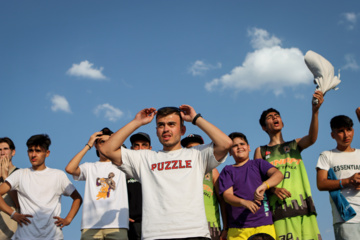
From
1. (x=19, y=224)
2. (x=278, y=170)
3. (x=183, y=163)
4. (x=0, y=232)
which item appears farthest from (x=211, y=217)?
(x=0, y=232)

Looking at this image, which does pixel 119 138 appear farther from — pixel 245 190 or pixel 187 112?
pixel 245 190

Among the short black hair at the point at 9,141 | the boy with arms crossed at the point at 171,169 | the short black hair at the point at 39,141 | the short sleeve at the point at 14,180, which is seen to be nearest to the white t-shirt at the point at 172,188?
the boy with arms crossed at the point at 171,169

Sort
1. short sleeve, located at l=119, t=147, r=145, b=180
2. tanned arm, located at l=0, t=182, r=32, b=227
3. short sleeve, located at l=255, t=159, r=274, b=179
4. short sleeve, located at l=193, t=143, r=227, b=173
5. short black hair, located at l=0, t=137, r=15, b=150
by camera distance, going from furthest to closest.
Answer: short black hair, located at l=0, t=137, r=15, b=150 → tanned arm, located at l=0, t=182, r=32, b=227 → short sleeve, located at l=255, t=159, r=274, b=179 → short sleeve, located at l=119, t=147, r=145, b=180 → short sleeve, located at l=193, t=143, r=227, b=173

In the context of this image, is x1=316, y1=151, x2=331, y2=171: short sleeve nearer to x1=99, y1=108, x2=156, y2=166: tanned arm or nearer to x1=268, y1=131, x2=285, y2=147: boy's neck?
x1=268, y1=131, x2=285, y2=147: boy's neck

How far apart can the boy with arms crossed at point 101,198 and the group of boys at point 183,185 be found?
0.02m

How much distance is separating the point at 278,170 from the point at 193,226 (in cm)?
205

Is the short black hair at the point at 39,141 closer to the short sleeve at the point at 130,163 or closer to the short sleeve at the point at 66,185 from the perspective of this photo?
the short sleeve at the point at 66,185

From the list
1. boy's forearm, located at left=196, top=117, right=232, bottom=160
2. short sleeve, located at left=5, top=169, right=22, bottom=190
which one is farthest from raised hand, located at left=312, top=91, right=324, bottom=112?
short sleeve, located at left=5, top=169, right=22, bottom=190

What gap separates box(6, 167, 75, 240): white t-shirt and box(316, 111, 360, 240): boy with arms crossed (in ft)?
→ 14.5

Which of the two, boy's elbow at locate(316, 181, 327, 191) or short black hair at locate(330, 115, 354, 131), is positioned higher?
short black hair at locate(330, 115, 354, 131)

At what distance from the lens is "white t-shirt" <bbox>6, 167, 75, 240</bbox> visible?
5.54 metres

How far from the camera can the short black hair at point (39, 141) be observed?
19.8ft

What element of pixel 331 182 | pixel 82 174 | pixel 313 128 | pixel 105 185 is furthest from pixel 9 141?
pixel 331 182

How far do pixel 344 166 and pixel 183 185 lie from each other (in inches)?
117
